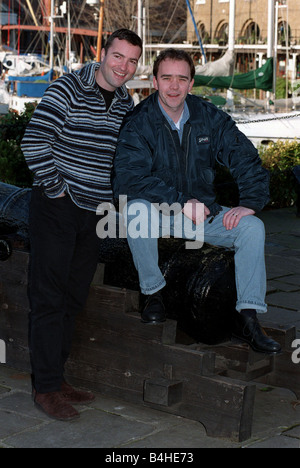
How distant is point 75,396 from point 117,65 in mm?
1840

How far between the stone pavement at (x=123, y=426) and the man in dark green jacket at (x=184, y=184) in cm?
45

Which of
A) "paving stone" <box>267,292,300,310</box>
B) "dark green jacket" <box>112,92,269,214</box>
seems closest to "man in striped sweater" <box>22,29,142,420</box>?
"dark green jacket" <box>112,92,269,214</box>

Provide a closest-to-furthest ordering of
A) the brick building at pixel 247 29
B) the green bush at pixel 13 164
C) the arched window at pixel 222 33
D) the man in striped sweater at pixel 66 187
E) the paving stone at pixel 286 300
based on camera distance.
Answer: the man in striped sweater at pixel 66 187 < the paving stone at pixel 286 300 < the green bush at pixel 13 164 < the brick building at pixel 247 29 < the arched window at pixel 222 33

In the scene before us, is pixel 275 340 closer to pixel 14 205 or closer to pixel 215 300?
pixel 215 300

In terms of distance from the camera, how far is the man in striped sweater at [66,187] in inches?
170

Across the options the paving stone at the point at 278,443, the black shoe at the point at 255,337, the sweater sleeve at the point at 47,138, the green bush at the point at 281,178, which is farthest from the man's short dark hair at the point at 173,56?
the green bush at the point at 281,178

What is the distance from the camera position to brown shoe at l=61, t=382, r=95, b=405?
4547mm

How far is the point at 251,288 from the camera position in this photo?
4.33 m

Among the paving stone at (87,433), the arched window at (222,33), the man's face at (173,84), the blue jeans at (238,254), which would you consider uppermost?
the arched window at (222,33)

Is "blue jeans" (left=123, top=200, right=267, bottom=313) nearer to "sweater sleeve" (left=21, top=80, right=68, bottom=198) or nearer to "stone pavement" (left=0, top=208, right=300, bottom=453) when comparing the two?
"sweater sleeve" (left=21, top=80, right=68, bottom=198)

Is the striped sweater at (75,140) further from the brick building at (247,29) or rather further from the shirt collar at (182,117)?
the brick building at (247,29)

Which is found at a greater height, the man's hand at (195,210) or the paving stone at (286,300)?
the man's hand at (195,210)

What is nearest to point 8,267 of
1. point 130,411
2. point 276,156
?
point 130,411
